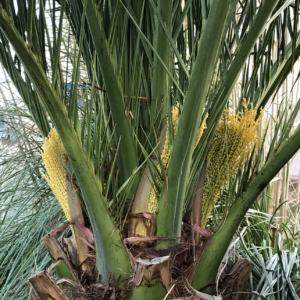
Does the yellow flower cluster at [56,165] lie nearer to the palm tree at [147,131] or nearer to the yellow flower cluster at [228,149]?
the palm tree at [147,131]

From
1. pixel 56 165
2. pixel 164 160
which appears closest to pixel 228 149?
pixel 164 160

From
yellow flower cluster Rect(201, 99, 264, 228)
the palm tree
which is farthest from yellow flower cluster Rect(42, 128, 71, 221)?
yellow flower cluster Rect(201, 99, 264, 228)

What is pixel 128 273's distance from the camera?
500 mm

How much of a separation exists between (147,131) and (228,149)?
0.17 m

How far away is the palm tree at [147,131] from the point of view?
1.38ft

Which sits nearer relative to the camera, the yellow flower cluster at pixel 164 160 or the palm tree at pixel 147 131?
the palm tree at pixel 147 131

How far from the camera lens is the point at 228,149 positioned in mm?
540

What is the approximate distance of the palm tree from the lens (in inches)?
16.5

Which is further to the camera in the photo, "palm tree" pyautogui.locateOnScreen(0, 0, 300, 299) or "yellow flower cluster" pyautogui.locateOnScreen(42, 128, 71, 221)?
"yellow flower cluster" pyautogui.locateOnScreen(42, 128, 71, 221)

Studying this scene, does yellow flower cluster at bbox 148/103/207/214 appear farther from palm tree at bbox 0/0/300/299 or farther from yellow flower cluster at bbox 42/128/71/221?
yellow flower cluster at bbox 42/128/71/221

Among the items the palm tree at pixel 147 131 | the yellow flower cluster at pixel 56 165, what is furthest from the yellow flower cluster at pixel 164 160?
the yellow flower cluster at pixel 56 165

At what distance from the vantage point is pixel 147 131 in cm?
62

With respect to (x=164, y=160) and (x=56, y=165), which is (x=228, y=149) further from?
(x=56, y=165)

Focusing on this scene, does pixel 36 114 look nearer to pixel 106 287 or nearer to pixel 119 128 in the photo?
pixel 119 128
